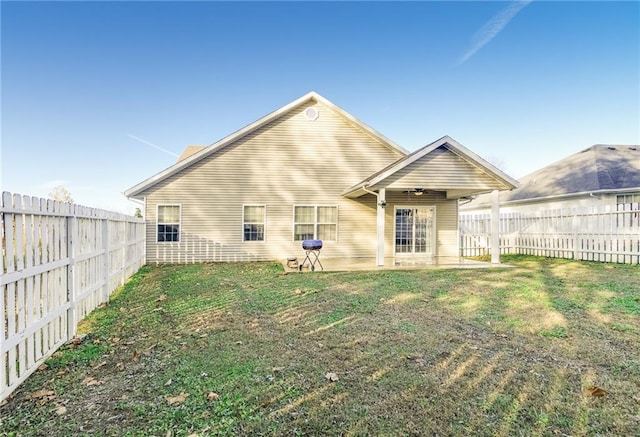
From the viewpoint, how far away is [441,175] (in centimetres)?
1034

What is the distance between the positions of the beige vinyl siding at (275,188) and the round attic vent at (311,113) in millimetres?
156

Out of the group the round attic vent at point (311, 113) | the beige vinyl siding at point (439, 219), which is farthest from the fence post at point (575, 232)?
the round attic vent at point (311, 113)

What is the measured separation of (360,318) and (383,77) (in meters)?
17.6

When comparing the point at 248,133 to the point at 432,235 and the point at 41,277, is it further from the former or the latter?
the point at 41,277

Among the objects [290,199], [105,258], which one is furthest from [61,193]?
[105,258]

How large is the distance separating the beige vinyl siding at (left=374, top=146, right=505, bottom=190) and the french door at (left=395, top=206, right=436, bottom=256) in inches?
140

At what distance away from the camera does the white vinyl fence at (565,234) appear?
10907 millimetres

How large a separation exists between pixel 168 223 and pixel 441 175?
10000 mm

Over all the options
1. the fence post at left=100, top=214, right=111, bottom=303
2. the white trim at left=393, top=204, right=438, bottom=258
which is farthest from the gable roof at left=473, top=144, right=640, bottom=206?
the fence post at left=100, top=214, right=111, bottom=303

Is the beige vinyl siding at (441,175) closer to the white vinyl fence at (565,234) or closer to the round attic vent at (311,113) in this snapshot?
the white vinyl fence at (565,234)

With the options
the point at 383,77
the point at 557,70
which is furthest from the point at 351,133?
the point at 557,70

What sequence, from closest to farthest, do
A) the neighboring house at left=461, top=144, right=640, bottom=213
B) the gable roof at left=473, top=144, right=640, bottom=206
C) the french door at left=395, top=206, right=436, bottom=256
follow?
the french door at left=395, top=206, right=436, bottom=256 → the neighboring house at left=461, top=144, right=640, bottom=213 → the gable roof at left=473, top=144, right=640, bottom=206

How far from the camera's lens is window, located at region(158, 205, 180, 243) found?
12.7 metres

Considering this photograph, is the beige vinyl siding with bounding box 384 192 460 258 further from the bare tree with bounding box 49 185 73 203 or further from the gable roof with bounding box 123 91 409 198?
the bare tree with bounding box 49 185 73 203
